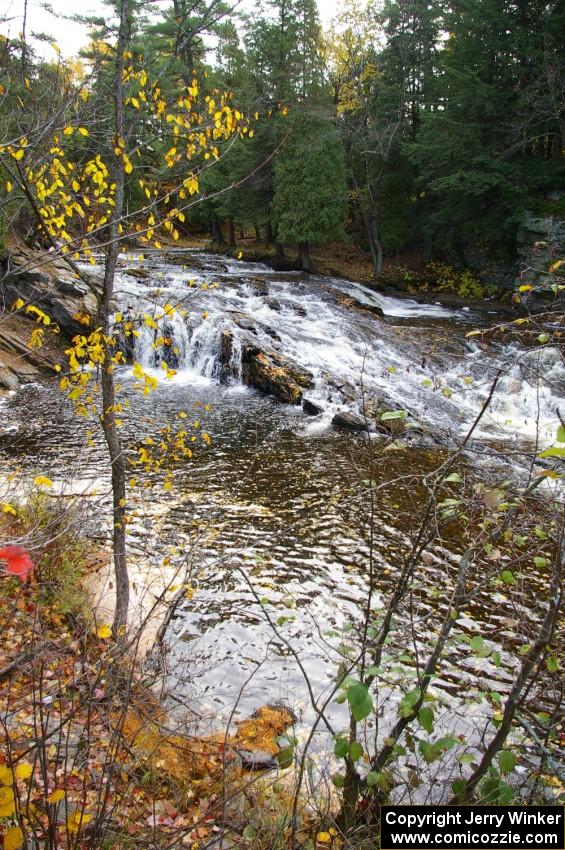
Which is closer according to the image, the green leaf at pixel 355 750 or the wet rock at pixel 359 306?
the green leaf at pixel 355 750

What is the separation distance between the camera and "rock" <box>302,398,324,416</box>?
11484 mm

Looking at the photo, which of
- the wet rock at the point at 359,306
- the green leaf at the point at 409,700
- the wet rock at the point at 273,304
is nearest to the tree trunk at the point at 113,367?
the green leaf at the point at 409,700

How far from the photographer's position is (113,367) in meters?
3.85

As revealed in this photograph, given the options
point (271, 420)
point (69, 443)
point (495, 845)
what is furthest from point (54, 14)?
point (271, 420)

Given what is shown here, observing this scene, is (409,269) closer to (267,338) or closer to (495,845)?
(267,338)

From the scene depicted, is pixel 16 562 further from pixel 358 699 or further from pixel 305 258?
pixel 305 258

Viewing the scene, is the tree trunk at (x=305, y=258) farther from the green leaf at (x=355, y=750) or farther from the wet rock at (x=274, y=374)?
the green leaf at (x=355, y=750)

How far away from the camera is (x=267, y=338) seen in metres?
14.8

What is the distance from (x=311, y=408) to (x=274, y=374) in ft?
5.87

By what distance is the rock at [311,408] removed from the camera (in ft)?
37.7

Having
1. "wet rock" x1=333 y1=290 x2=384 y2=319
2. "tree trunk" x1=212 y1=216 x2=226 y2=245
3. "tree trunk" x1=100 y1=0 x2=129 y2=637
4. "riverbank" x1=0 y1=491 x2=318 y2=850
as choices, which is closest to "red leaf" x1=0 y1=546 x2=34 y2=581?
"riverbank" x1=0 y1=491 x2=318 y2=850

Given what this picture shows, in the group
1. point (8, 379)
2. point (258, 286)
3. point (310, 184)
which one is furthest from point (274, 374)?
point (310, 184)

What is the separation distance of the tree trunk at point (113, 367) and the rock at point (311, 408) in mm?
7493

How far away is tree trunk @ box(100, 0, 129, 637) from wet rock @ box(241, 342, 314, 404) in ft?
26.7
